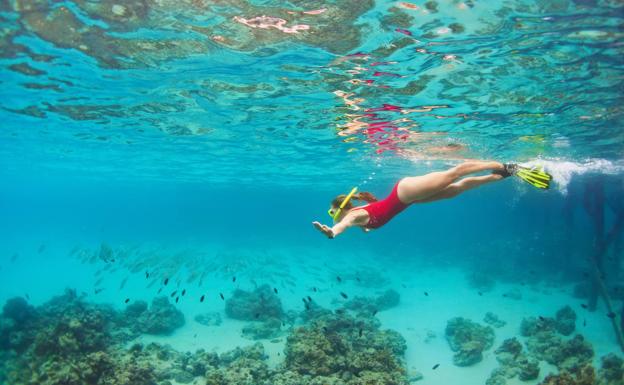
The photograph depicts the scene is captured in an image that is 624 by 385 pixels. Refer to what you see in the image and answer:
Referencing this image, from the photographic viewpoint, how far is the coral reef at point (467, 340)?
1458 centimetres

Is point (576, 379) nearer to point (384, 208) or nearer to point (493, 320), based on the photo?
point (384, 208)

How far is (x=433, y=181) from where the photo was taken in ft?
20.3

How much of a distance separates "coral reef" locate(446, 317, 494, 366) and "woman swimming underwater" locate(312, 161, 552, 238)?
10364mm

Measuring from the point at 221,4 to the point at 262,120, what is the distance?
35.2 feet

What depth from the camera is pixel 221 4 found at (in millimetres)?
8797

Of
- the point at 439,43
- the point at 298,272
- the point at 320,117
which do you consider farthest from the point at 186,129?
the point at 298,272

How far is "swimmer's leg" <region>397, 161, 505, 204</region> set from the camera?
615 centimetres

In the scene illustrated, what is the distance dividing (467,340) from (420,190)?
12.7 meters

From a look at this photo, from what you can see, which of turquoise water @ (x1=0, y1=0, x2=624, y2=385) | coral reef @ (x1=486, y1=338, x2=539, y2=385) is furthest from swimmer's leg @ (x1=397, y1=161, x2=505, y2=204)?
coral reef @ (x1=486, y1=338, x2=539, y2=385)

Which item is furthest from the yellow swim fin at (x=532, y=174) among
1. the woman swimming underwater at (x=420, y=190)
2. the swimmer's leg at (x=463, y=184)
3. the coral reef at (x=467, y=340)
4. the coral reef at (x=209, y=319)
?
the coral reef at (x=209, y=319)

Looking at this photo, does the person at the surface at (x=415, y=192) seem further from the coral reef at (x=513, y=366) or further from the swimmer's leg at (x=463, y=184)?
the coral reef at (x=513, y=366)

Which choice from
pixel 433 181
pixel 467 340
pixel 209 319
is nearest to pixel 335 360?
pixel 433 181

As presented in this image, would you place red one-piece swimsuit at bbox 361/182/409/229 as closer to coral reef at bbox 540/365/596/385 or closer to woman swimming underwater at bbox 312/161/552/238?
woman swimming underwater at bbox 312/161/552/238

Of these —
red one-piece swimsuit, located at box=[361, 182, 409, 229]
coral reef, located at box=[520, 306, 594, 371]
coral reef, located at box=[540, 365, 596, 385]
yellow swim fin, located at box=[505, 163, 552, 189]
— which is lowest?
coral reef, located at box=[520, 306, 594, 371]
